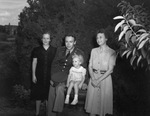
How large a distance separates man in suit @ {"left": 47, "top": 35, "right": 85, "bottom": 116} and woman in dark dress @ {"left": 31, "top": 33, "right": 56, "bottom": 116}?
0.25 metres

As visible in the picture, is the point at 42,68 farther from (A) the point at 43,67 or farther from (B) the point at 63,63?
(B) the point at 63,63

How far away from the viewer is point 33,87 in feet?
18.3

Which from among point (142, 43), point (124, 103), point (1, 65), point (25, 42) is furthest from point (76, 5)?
point (142, 43)

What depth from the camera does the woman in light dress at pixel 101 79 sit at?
479 centimetres

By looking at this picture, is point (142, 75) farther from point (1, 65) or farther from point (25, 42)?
point (1, 65)

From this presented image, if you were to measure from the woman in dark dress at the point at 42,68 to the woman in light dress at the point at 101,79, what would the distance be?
91cm

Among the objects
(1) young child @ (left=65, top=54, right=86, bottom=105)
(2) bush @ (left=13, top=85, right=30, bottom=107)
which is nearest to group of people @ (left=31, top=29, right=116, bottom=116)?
(1) young child @ (left=65, top=54, right=86, bottom=105)

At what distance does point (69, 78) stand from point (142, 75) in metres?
1.77

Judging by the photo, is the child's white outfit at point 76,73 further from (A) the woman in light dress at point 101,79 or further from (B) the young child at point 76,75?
(A) the woman in light dress at point 101,79

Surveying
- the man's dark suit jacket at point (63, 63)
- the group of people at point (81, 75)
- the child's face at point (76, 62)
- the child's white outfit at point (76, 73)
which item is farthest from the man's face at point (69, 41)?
the child's white outfit at point (76, 73)

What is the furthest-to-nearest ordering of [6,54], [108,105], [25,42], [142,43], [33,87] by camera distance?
[6,54], [25,42], [33,87], [108,105], [142,43]

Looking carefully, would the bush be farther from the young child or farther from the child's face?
the child's face

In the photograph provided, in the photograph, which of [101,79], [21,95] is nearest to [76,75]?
[101,79]

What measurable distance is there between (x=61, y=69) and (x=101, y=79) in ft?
2.62
